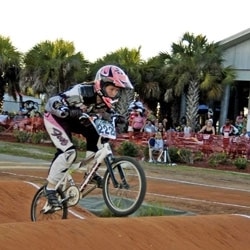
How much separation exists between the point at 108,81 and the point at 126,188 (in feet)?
3.76

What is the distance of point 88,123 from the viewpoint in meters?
6.43

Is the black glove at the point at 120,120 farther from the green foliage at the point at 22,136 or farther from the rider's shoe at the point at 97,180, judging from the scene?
the green foliage at the point at 22,136

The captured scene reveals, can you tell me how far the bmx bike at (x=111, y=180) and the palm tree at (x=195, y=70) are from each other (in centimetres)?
2375

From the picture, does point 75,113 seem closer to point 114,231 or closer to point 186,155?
point 114,231

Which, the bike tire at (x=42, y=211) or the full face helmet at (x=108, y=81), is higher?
the full face helmet at (x=108, y=81)

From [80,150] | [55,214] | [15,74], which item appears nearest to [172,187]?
[55,214]

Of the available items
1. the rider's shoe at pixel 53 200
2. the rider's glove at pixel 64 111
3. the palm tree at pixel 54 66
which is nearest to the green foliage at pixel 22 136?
the palm tree at pixel 54 66

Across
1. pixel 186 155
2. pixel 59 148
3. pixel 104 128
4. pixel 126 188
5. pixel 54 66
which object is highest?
pixel 54 66

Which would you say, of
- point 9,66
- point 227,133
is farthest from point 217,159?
point 9,66

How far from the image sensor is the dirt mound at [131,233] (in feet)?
17.1

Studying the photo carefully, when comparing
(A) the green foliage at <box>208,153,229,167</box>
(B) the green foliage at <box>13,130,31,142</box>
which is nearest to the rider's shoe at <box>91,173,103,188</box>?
(A) the green foliage at <box>208,153,229,167</box>

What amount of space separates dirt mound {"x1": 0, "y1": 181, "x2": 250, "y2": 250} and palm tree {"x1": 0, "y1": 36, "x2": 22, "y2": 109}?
1198 inches

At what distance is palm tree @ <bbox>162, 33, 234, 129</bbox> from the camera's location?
30.0 meters

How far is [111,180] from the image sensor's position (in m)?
6.37
